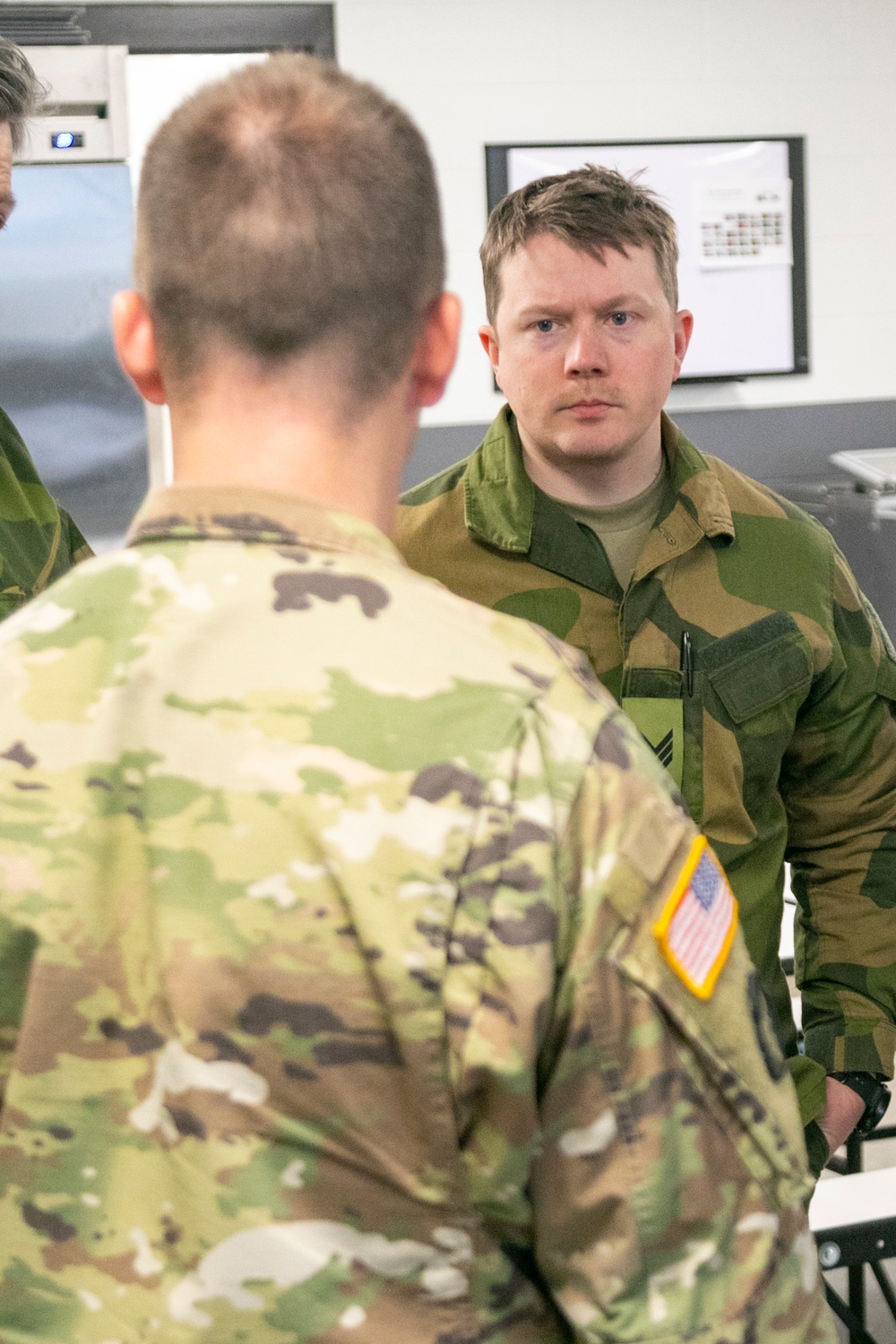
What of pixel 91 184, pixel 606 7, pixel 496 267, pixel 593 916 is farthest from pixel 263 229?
pixel 606 7

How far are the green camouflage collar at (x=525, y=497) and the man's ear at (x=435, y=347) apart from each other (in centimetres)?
73

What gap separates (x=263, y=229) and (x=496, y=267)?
912 millimetres

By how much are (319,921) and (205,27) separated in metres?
3.86

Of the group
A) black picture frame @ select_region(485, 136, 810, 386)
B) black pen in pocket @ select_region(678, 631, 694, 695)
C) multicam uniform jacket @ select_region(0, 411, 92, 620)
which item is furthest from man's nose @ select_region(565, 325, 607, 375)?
black picture frame @ select_region(485, 136, 810, 386)

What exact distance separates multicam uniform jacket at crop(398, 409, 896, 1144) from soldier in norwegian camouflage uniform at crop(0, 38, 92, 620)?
374mm

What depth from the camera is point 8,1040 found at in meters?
0.63

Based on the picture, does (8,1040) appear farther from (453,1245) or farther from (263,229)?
(263,229)

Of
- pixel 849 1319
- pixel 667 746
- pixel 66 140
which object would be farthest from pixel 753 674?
pixel 66 140

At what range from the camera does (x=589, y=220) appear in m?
1.41

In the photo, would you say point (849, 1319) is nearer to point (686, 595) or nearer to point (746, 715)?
point (746, 715)

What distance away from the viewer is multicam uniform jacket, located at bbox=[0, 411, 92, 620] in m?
1.42

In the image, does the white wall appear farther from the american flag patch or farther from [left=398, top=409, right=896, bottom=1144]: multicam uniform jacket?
the american flag patch

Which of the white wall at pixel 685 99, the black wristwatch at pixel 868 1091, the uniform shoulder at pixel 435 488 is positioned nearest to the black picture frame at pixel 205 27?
the white wall at pixel 685 99

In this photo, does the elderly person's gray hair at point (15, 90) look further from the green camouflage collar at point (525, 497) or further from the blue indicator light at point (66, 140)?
the blue indicator light at point (66, 140)
